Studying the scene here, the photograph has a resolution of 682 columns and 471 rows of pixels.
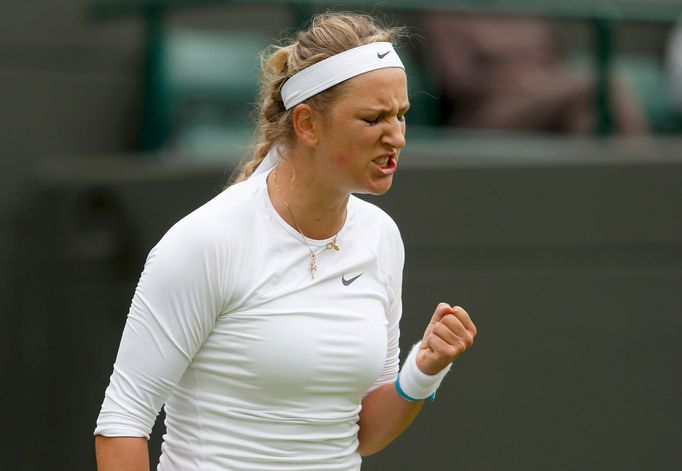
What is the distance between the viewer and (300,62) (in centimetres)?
269

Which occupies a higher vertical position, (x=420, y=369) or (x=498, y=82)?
(x=498, y=82)

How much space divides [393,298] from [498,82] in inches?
120

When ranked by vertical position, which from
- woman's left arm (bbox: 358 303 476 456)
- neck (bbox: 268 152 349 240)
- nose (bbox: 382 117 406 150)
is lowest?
woman's left arm (bbox: 358 303 476 456)

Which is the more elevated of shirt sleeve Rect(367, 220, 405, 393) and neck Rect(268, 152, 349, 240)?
neck Rect(268, 152, 349, 240)

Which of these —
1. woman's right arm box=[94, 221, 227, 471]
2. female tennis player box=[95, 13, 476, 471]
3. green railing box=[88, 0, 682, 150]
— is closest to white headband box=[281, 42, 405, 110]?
female tennis player box=[95, 13, 476, 471]

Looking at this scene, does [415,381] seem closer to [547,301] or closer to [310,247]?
[310,247]

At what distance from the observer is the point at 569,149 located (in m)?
5.36

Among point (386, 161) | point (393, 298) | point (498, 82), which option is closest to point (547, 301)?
point (498, 82)

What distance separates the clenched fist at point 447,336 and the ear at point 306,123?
43cm

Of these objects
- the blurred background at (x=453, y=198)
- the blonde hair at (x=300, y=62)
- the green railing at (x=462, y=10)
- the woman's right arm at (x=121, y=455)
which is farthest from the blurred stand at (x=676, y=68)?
the woman's right arm at (x=121, y=455)

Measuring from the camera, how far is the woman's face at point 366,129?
8.53 feet

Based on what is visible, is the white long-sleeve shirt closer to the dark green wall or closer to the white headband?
the white headband

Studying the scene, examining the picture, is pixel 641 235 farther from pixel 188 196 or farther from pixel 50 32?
pixel 50 32

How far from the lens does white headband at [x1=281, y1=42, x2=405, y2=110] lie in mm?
2617
